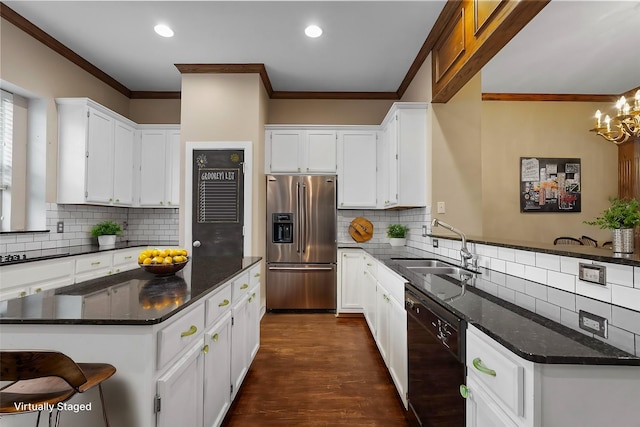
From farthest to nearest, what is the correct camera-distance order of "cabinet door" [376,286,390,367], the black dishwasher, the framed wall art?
the framed wall art < "cabinet door" [376,286,390,367] < the black dishwasher

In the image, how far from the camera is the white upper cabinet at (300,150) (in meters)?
4.18

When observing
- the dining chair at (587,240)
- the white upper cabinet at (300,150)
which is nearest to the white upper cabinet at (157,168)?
the white upper cabinet at (300,150)

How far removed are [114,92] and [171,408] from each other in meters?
4.46

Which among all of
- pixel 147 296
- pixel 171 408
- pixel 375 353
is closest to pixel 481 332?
pixel 171 408

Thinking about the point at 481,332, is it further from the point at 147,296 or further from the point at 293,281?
the point at 293,281

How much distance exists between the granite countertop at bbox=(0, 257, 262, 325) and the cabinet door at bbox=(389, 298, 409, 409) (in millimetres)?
1110

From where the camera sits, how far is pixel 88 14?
282cm

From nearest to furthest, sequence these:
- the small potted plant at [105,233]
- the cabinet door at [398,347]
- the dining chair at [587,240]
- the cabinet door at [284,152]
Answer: the cabinet door at [398,347] < the small potted plant at [105,233] < the cabinet door at [284,152] < the dining chair at [587,240]

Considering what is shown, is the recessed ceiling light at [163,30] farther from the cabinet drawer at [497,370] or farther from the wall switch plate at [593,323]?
the wall switch plate at [593,323]

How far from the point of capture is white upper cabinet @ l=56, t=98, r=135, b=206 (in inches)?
133

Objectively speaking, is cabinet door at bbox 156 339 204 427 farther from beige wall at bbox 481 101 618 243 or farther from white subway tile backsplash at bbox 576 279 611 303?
beige wall at bbox 481 101 618 243

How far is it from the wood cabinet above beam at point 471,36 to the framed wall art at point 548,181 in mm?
2534

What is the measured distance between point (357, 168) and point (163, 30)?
8.59 ft

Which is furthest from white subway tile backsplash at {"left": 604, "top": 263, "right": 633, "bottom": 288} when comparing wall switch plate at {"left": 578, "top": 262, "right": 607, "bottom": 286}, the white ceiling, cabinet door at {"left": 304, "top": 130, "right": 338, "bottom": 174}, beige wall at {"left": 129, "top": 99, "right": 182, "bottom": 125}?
beige wall at {"left": 129, "top": 99, "right": 182, "bottom": 125}
